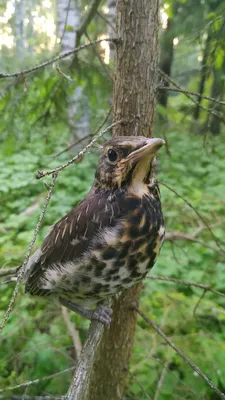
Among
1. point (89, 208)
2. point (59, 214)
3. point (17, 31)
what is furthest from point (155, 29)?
point (17, 31)

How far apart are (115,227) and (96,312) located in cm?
60

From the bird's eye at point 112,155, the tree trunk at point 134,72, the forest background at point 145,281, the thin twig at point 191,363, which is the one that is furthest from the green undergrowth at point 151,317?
the bird's eye at point 112,155

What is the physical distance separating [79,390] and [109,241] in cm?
58

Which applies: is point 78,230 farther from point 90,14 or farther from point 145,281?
point 145,281

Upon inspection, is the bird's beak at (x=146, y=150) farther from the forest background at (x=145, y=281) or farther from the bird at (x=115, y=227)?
the forest background at (x=145, y=281)

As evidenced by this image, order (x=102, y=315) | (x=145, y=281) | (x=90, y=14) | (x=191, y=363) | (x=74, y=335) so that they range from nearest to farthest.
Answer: (x=191, y=363) < (x=102, y=315) < (x=90, y=14) < (x=74, y=335) < (x=145, y=281)

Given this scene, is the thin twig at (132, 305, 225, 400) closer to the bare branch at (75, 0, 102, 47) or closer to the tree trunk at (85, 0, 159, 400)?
the tree trunk at (85, 0, 159, 400)

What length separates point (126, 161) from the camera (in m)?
1.55

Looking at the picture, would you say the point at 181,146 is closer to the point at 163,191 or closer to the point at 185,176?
the point at 185,176

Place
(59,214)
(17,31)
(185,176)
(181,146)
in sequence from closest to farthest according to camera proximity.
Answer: (59,214), (185,176), (181,146), (17,31)

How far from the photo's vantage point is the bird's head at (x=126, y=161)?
1.48m

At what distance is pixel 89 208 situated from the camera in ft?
5.63

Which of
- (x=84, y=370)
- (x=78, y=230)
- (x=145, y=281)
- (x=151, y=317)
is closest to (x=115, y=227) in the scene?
(x=78, y=230)

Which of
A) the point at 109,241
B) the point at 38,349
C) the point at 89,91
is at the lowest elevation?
the point at 38,349
